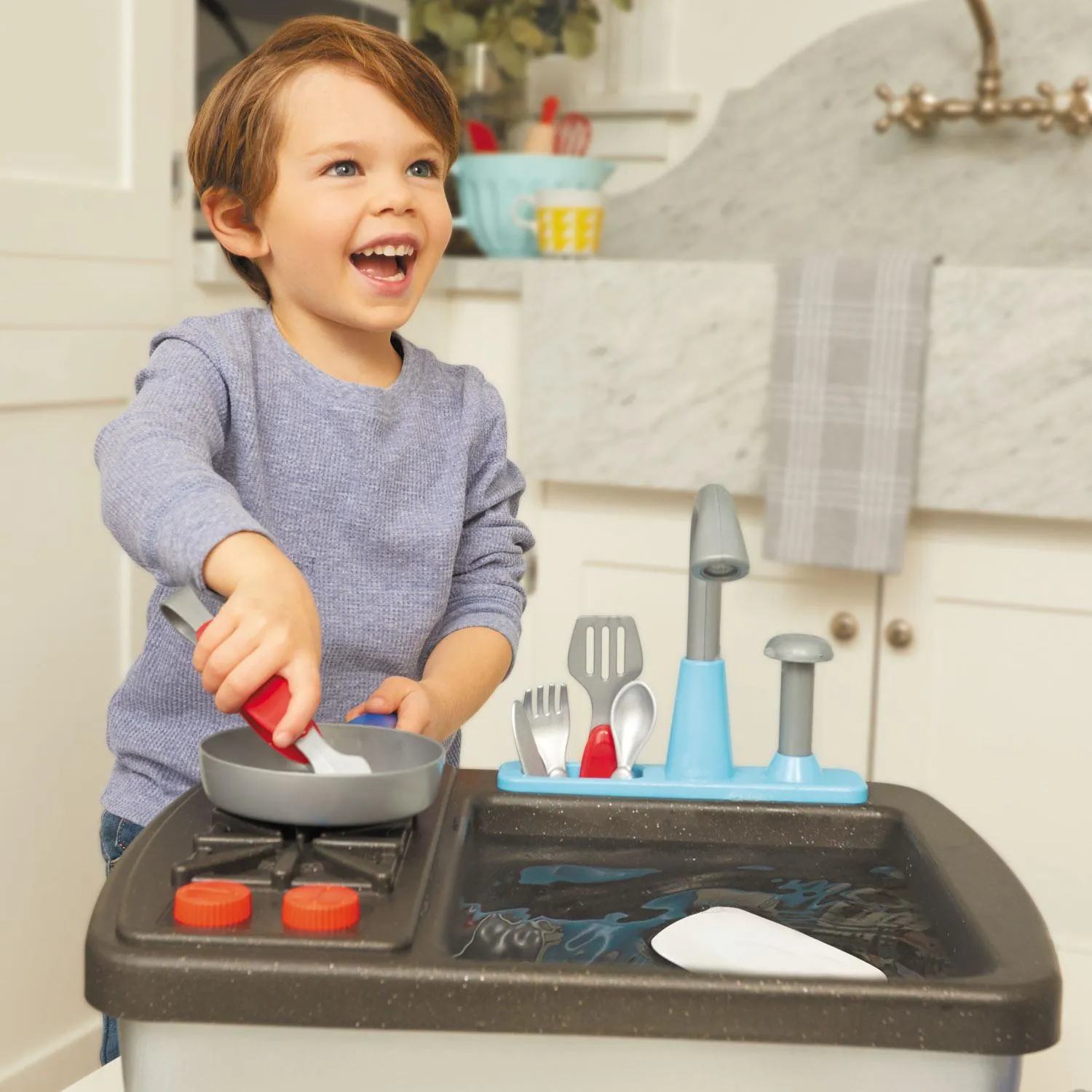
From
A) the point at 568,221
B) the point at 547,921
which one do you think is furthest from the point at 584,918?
the point at 568,221

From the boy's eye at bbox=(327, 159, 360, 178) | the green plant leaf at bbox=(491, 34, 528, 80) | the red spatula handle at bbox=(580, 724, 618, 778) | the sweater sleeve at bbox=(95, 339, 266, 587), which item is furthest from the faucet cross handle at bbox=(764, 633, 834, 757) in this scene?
the green plant leaf at bbox=(491, 34, 528, 80)

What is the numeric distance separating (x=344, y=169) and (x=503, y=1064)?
0.62 metres

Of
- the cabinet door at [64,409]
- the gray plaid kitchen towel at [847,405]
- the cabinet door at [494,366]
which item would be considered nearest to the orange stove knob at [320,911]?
the cabinet door at [64,409]

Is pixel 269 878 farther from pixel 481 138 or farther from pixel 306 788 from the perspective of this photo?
pixel 481 138

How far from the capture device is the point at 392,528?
1048 mm

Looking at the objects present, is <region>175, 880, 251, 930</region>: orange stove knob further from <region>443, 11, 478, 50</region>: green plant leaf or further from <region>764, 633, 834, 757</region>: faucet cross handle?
<region>443, 11, 478, 50</region>: green plant leaf

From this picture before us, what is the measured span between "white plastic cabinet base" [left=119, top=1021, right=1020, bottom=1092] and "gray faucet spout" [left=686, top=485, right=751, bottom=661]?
265mm

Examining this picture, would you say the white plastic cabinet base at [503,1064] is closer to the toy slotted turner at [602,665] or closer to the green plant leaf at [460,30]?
the toy slotted turner at [602,665]

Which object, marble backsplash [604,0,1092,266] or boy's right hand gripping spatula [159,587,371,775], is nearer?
boy's right hand gripping spatula [159,587,371,775]

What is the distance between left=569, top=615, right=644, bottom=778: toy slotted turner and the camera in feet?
2.96

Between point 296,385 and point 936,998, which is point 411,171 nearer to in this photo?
point 296,385

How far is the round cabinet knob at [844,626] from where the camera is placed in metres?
1.96

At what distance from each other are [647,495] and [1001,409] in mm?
501

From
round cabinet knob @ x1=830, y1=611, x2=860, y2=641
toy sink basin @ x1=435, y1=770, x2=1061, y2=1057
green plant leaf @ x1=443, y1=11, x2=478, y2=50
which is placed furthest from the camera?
green plant leaf @ x1=443, y1=11, x2=478, y2=50
